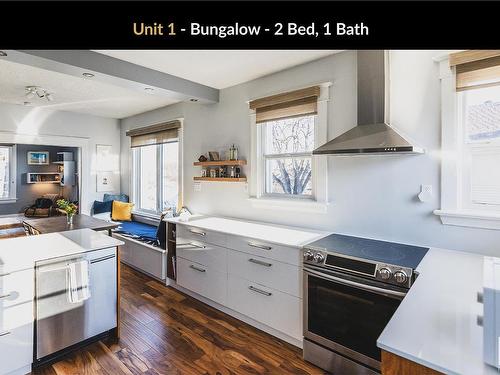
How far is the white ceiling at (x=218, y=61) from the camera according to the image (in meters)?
2.43

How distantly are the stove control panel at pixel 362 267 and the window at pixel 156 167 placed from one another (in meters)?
2.62

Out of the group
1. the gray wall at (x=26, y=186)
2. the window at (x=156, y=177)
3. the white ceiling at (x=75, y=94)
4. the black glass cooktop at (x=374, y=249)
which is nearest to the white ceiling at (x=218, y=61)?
the white ceiling at (x=75, y=94)

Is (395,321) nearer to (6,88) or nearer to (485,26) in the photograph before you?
(485,26)

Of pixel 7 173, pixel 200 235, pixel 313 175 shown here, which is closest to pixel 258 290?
pixel 200 235

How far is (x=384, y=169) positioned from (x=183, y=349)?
215 cm

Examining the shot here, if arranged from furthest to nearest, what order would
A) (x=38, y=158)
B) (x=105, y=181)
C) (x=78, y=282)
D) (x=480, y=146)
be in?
(x=38, y=158) < (x=105, y=181) < (x=78, y=282) < (x=480, y=146)

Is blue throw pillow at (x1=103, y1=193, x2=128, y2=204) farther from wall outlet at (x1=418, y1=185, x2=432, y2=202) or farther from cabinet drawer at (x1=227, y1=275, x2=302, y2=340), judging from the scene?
wall outlet at (x1=418, y1=185, x2=432, y2=202)

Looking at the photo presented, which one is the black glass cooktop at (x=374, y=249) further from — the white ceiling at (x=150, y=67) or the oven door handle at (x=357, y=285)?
the white ceiling at (x=150, y=67)

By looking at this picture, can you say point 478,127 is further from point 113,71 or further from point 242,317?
point 113,71

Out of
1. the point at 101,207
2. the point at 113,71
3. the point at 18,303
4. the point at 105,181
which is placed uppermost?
the point at 113,71

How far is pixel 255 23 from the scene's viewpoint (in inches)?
46.9

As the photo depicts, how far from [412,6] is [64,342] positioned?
2851 mm

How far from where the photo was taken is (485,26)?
1178 mm

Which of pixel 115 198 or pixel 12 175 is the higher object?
pixel 12 175
